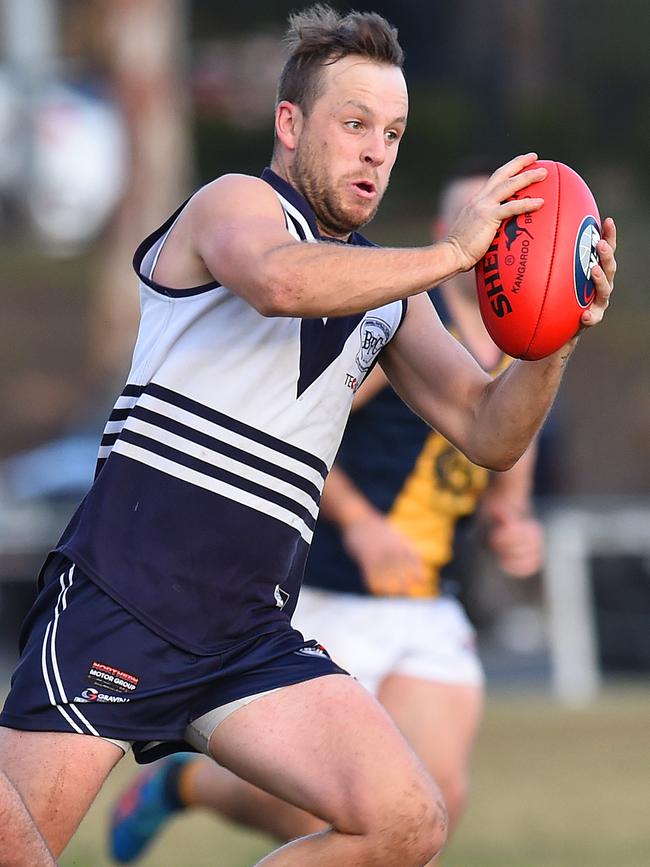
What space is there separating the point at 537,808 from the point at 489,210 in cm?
440

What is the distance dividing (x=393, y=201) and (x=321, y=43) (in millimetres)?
22578

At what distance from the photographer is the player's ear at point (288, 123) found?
14.0 feet

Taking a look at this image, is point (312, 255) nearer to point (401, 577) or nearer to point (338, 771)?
point (338, 771)

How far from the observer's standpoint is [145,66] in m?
18.0

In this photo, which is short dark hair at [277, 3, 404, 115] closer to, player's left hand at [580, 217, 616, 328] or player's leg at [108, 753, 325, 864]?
player's left hand at [580, 217, 616, 328]

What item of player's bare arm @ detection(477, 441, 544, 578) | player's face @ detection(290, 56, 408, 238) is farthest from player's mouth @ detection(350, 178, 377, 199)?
player's bare arm @ detection(477, 441, 544, 578)

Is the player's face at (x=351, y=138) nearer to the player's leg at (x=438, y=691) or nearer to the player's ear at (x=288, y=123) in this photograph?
the player's ear at (x=288, y=123)

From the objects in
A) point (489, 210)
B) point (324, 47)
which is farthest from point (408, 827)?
point (324, 47)

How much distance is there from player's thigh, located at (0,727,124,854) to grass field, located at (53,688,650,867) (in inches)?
108

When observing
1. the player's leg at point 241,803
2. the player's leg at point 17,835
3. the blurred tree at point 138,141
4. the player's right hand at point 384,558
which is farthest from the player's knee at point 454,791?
the blurred tree at point 138,141

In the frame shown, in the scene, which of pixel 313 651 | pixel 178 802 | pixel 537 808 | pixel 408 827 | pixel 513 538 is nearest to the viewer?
pixel 408 827

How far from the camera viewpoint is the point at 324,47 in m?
4.23

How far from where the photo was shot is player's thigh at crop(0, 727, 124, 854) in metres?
3.95

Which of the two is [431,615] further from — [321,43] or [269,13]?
[269,13]
